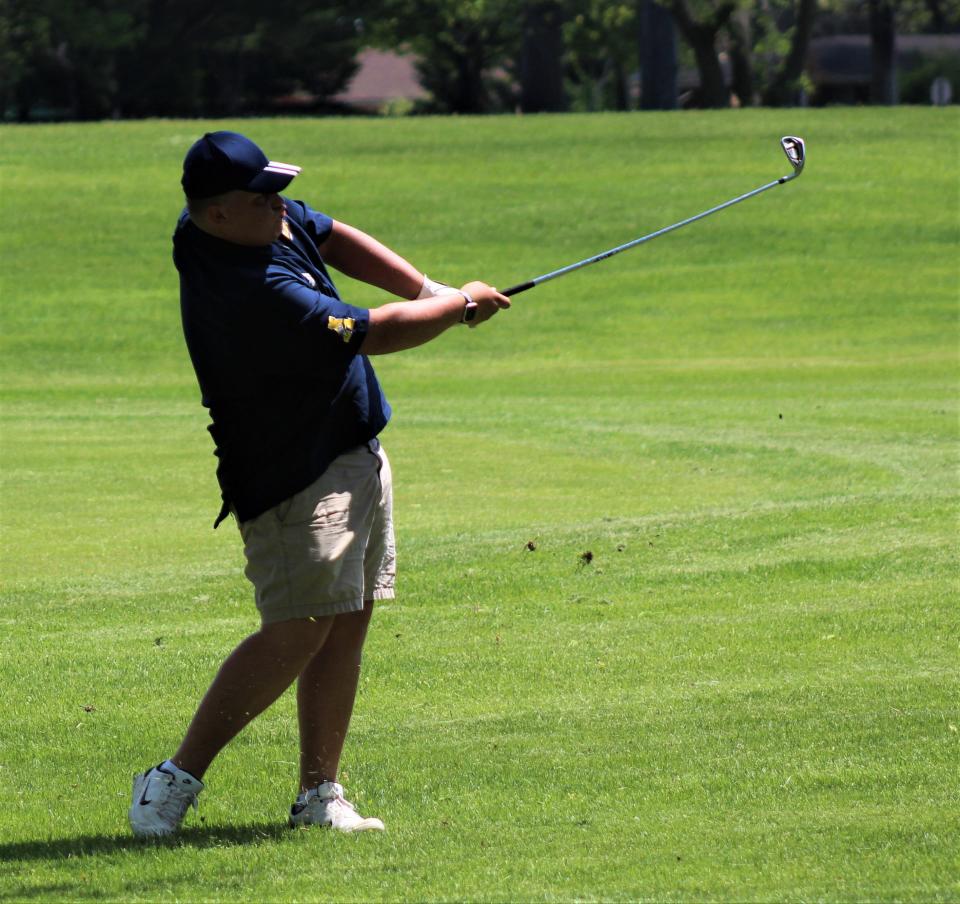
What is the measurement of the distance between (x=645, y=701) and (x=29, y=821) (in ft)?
7.26

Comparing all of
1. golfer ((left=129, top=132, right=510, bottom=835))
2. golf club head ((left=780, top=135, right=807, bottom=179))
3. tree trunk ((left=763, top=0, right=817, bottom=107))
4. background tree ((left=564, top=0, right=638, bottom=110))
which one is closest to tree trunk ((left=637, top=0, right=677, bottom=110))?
tree trunk ((left=763, top=0, right=817, bottom=107))

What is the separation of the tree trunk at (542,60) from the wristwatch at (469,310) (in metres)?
52.8

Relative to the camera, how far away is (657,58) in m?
51.8

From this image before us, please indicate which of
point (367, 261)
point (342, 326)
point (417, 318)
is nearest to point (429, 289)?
point (367, 261)

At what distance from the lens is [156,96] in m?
63.5

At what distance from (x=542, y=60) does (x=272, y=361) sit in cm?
5398

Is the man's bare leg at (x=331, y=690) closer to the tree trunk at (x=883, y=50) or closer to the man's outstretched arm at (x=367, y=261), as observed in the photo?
the man's outstretched arm at (x=367, y=261)

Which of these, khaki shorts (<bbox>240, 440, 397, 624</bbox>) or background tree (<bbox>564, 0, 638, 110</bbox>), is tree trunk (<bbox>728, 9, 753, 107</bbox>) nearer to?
background tree (<bbox>564, 0, 638, 110</bbox>)

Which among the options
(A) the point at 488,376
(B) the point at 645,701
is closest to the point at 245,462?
(B) the point at 645,701

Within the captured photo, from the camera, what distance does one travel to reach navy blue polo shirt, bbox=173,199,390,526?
4500 millimetres

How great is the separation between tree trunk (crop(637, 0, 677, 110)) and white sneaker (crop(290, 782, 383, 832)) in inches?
1917

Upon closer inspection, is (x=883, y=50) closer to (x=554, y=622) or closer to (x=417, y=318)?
(x=554, y=622)

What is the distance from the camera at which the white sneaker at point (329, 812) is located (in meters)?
4.73

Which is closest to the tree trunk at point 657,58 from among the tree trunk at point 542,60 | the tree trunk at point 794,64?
the tree trunk at point 542,60
